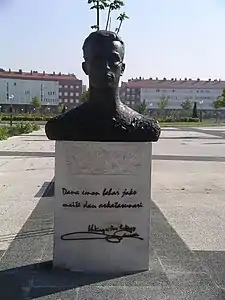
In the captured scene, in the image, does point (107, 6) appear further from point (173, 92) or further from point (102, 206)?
point (173, 92)

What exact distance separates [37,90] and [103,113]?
359 feet

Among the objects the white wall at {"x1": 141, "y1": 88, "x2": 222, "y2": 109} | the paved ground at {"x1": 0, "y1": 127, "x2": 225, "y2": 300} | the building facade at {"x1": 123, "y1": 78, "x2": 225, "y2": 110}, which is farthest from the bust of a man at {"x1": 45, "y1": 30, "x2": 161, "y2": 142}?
the white wall at {"x1": 141, "y1": 88, "x2": 222, "y2": 109}

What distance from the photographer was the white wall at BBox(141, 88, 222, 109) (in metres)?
115

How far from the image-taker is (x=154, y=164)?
632 inches

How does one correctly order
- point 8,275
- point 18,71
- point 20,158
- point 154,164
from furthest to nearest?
point 18,71 → point 20,158 → point 154,164 → point 8,275

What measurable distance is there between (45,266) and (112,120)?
1579mm

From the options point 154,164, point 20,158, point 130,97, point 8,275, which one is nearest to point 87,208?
point 8,275

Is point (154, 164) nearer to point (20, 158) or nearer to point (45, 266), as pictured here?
point (20, 158)

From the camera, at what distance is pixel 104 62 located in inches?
199

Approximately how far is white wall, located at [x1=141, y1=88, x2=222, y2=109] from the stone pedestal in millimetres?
109031

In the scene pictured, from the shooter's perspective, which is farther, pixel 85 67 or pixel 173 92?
pixel 173 92
